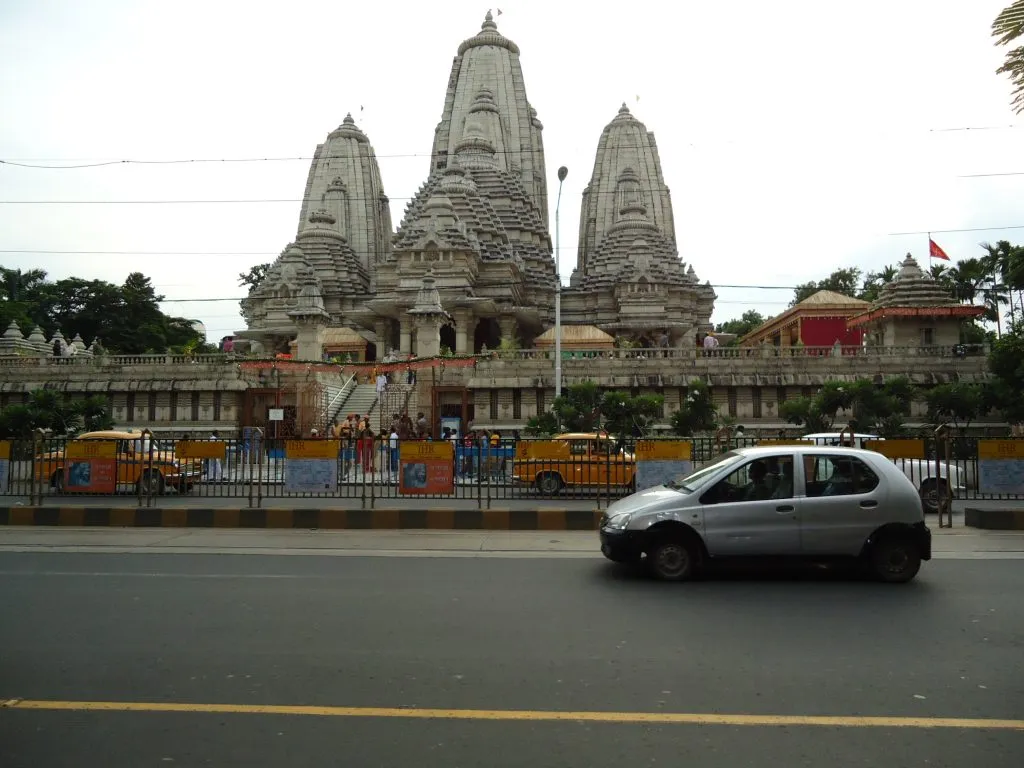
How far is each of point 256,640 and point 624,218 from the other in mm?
48825

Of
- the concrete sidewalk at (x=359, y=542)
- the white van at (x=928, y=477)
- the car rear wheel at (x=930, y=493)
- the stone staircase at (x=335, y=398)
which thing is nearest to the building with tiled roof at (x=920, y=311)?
the white van at (x=928, y=477)

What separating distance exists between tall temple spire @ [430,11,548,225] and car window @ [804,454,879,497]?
4735 centimetres

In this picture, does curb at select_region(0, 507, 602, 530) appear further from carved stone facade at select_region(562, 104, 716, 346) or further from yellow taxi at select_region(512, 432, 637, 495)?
carved stone facade at select_region(562, 104, 716, 346)

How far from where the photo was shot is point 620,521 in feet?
26.3

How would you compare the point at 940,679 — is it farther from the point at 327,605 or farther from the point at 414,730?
the point at 327,605

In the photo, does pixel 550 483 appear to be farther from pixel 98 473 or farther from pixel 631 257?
pixel 631 257

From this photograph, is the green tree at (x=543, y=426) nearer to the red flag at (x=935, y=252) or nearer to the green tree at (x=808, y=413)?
the green tree at (x=808, y=413)

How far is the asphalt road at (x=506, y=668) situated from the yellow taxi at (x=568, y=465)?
5848 mm

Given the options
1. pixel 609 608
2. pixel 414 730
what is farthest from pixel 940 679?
pixel 414 730

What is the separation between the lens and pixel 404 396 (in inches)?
1162

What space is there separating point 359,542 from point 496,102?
4945 centimetres

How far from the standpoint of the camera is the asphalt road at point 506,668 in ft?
A: 12.9

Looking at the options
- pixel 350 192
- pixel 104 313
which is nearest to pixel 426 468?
Answer: pixel 350 192

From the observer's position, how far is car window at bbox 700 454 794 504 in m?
8.01
